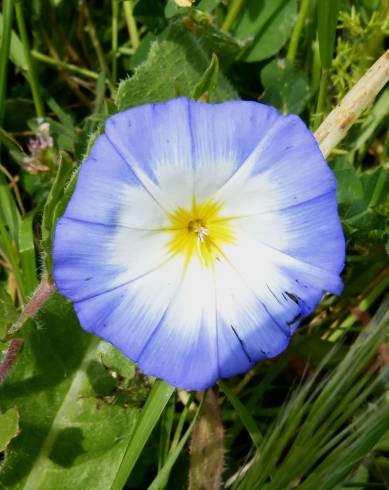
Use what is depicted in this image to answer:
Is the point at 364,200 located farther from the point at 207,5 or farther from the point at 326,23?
the point at 207,5

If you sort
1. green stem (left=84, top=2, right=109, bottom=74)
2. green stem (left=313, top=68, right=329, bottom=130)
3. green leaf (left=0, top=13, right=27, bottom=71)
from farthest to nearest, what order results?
green stem (left=84, top=2, right=109, bottom=74)
green leaf (left=0, top=13, right=27, bottom=71)
green stem (left=313, top=68, right=329, bottom=130)

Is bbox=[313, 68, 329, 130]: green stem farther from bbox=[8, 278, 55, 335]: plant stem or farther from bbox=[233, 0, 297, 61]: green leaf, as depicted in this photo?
bbox=[8, 278, 55, 335]: plant stem

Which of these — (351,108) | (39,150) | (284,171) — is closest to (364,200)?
(351,108)

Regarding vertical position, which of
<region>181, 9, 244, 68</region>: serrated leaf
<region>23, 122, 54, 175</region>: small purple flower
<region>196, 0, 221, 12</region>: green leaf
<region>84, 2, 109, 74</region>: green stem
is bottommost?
<region>23, 122, 54, 175</region>: small purple flower

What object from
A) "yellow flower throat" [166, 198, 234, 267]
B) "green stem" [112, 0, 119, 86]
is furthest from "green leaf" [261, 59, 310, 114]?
"yellow flower throat" [166, 198, 234, 267]

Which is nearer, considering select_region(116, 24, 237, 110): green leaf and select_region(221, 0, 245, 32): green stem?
select_region(116, 24, 237, 110): green leaf

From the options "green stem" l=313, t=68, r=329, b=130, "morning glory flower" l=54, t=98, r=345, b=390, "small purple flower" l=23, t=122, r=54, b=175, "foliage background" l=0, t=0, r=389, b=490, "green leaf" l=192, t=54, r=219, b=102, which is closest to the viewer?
"morning glory flower" l=54, t=98, r=345, b=390
